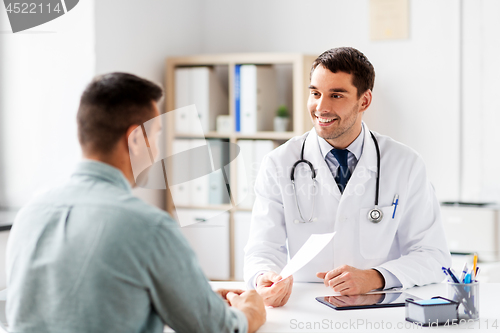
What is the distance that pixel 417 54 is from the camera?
10.9 feet

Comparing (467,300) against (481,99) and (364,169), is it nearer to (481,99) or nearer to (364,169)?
(364,169)

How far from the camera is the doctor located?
68.4 inches

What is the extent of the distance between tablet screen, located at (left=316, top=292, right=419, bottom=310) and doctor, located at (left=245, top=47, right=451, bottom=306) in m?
0.24

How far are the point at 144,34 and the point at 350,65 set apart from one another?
1.88m

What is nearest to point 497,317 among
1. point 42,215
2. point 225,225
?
point 42,215

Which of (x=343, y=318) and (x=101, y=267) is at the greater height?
(x=101, y=267)

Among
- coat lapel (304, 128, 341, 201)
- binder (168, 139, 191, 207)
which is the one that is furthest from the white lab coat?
binder (168, 139, 191, 207)

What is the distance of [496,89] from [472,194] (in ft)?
2.07

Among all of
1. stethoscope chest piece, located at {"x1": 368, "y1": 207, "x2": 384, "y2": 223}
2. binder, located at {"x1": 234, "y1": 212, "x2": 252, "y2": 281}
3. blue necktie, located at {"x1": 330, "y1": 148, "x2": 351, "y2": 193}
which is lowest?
binder, located at {"x1": 234, "y1": 212, "x2": 252, "y2": 281}

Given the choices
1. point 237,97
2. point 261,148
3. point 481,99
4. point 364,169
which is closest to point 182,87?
point 237,97

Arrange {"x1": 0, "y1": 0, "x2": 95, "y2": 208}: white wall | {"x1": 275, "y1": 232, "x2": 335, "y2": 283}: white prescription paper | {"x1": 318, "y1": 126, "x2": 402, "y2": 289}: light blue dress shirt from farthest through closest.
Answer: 1. {"x1": 0, "y1": 0, "x2": 95, "y2": 208}: white wall
2. {"x1": 318, "y1": 126, "x2": 402, "y2": 289}: light blue dress shirt
3. {"x1": 275, "y1": 232, "x2": 335, "y2": 283}: white prescription paper

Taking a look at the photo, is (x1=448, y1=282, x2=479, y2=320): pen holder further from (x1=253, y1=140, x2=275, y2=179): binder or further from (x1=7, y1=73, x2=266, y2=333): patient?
(x1=253, y1=140, x2=275, y2=179): binder

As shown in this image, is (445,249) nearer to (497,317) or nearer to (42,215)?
(497,317)

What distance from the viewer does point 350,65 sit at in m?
1.80
